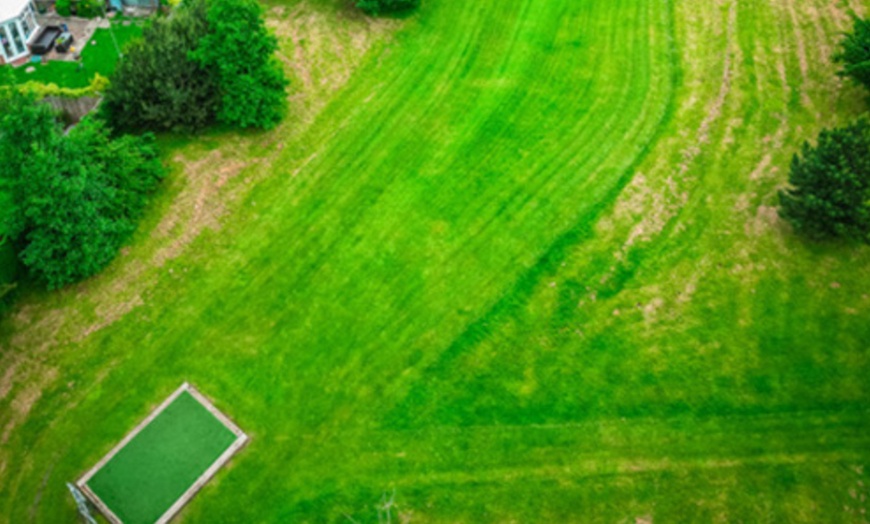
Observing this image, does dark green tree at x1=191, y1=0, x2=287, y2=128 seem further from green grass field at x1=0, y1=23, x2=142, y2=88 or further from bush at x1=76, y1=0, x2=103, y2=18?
bush at x1=76, y1=0, x2=103, y2=18

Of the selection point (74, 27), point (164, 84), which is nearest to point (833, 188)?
point (164, 84)

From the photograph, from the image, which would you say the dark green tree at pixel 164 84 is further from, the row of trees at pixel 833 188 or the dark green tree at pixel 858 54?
the dark green tree at pixel 858 54

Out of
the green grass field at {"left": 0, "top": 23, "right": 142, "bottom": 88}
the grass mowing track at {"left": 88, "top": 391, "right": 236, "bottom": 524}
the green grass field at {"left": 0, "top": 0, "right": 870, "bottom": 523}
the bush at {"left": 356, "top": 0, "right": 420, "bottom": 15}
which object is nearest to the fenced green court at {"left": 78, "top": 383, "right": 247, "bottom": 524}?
the grass mowing track at {"left": 88, "top": 391, "right": 236, "bottom": 524}

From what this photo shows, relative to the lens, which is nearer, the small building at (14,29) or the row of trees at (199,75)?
the row of trees at (199,75)

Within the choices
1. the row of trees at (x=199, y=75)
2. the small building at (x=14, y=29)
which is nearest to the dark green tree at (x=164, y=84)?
the row of trees at (x=199, y=75)

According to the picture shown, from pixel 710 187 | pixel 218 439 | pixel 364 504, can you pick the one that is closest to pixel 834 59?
pixel 710 187

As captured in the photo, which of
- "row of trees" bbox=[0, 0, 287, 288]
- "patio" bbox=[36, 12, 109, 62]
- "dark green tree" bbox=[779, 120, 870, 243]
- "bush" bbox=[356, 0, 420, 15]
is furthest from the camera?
"bush" bbox=[356, 0, 420, 15]

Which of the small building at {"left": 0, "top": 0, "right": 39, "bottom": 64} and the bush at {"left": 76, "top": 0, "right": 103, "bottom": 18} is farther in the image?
the bush at {"left": 76, "top": 0, "right": 103, "bottom": 18}

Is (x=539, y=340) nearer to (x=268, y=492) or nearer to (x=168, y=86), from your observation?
(x=268, y=492)
